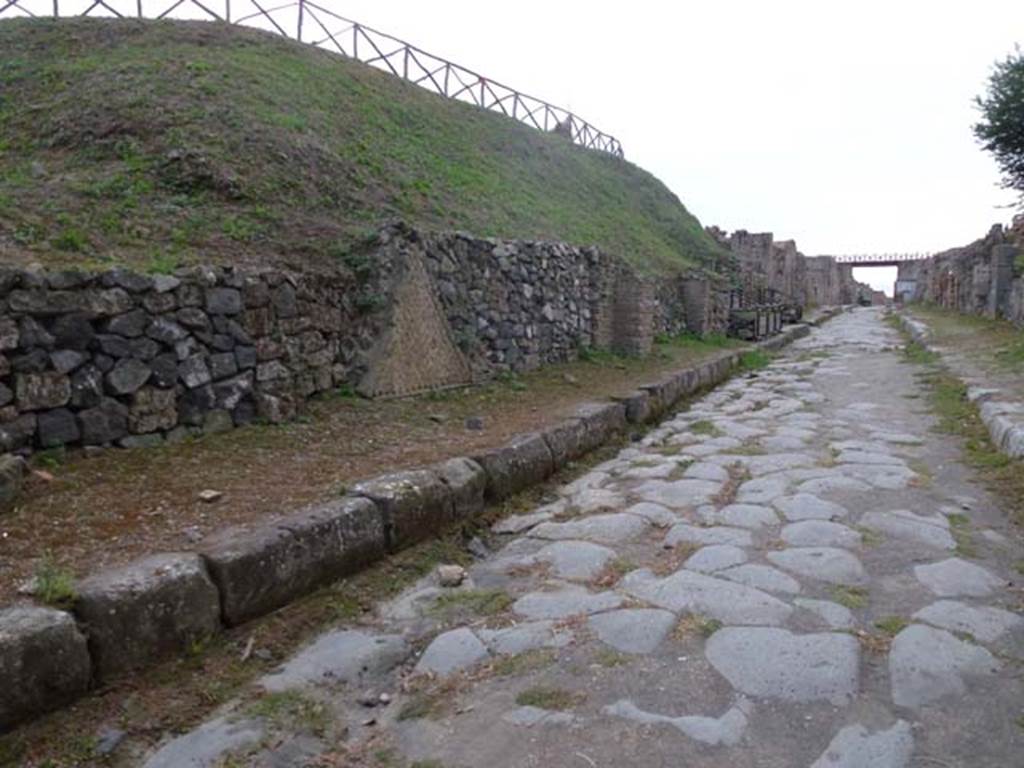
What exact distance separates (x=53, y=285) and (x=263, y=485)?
1.58 metres

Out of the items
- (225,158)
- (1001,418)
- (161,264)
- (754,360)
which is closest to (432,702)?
(161,264)

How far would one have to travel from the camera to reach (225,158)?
8055mm

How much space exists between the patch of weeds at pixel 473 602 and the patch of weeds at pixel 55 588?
143 centimetres

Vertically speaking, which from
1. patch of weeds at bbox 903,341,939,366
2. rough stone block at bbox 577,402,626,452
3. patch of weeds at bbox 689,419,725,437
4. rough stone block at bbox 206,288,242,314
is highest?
rough stone block at bbox 206,288,242,314

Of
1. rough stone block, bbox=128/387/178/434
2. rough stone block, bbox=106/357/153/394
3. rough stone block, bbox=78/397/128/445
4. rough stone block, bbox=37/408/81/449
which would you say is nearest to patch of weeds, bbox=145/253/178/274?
rough stone block, bbox=106/357/153/394

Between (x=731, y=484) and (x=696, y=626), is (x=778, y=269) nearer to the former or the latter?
(x=731, y=484)

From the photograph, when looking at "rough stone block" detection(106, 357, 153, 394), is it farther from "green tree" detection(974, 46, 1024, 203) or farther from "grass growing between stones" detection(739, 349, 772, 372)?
"green tree" detection(974, 46, 1024, 203)

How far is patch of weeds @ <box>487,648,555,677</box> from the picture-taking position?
2.83 meters

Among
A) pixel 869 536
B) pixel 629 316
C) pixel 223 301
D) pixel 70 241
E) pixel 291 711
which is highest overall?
pixel 70 241

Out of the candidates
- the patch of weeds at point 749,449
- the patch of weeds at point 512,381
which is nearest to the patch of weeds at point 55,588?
the patch of weeds at point 749,449

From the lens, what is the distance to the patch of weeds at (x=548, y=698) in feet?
8.45

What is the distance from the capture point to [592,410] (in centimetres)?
691

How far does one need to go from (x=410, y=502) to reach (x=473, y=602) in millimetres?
814

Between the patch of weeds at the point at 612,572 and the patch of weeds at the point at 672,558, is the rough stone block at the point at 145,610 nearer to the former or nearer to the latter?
the patch of weeds at the point at 612,572
